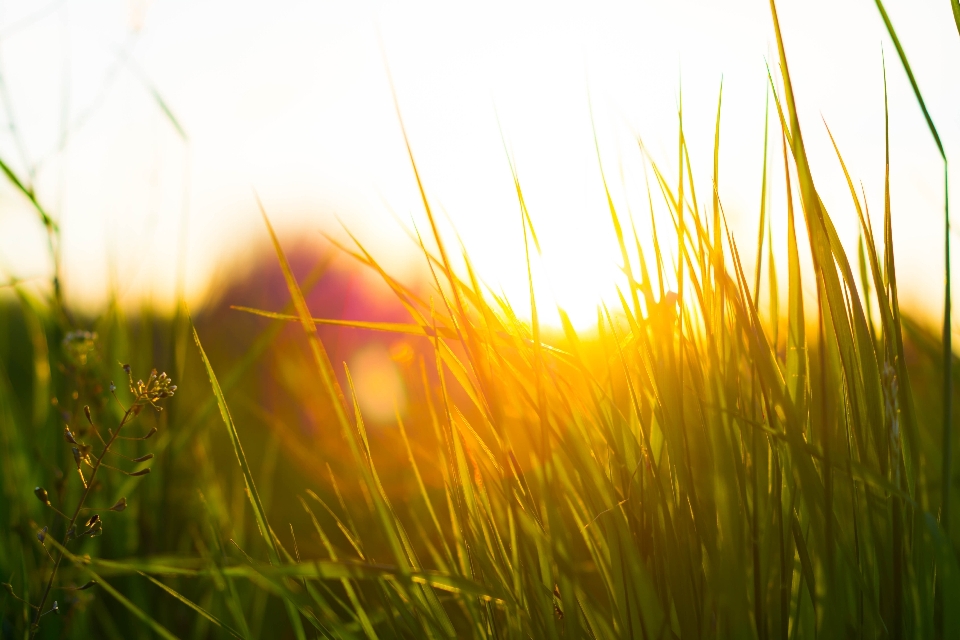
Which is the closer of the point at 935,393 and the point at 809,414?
the point at 809,414

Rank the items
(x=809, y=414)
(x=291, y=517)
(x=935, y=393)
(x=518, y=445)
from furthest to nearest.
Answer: (x=291, y=517) < (x=935, y=393) < (x=518, y=445) < (x=809, y=414)

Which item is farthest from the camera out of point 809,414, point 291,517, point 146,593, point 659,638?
point 291,517

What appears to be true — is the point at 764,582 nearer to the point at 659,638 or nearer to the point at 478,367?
the point at 659,638

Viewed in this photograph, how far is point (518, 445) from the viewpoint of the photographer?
805mm

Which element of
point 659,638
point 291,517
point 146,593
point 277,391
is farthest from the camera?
point 277,391

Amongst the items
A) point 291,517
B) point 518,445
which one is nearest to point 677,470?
point 518,445

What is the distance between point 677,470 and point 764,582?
92mm

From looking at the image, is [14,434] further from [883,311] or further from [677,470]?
[883,311]

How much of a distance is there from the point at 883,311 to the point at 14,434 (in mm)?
1032

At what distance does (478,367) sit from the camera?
1.43 ft

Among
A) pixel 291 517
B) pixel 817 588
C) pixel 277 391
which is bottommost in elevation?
pixel 291 517

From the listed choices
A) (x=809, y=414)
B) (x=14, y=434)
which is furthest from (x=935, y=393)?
(x=14, y=434)

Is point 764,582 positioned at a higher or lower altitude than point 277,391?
lower

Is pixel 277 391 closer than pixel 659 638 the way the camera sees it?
No
